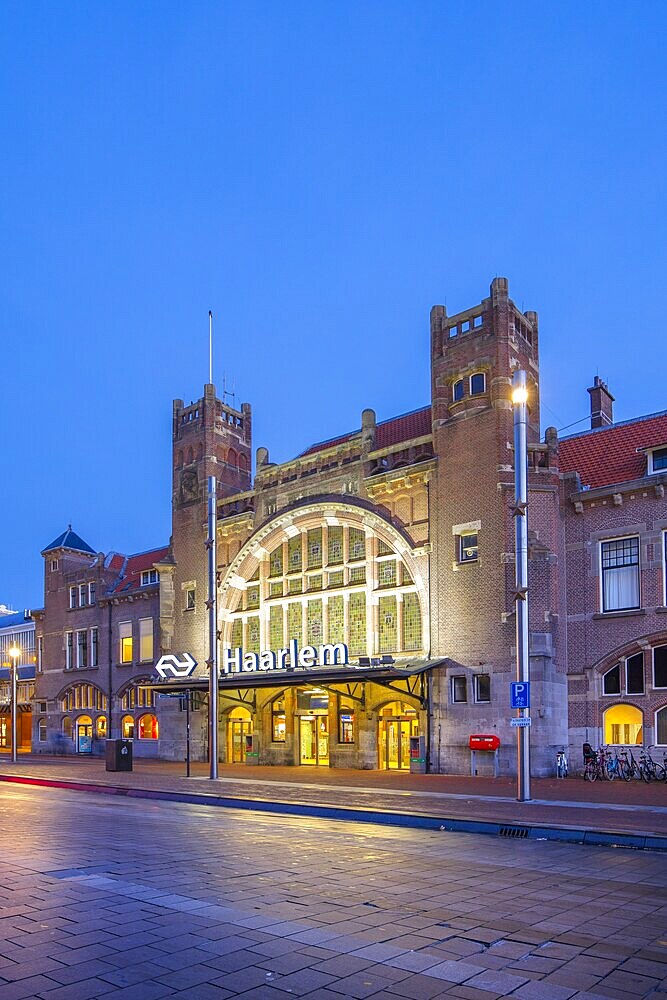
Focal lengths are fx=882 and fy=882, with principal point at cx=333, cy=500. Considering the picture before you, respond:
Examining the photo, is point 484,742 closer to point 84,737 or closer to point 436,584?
point 436,584

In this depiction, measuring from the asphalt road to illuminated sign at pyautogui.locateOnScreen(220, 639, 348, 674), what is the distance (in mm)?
19612

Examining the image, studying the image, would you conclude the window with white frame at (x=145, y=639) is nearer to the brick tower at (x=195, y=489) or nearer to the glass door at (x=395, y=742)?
the brick tower at (x=195, y=489)

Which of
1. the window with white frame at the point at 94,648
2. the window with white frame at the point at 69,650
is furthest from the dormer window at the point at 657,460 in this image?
the window with white frame at the point at 69,650

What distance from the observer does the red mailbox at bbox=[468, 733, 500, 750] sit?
3061 cm

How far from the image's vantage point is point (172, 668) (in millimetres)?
42719

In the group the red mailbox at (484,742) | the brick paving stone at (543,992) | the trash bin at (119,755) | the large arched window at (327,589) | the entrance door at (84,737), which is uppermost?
the large arched window at (327,589)

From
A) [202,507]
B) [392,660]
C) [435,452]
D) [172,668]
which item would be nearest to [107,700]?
[172,668]

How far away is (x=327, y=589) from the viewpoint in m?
38.5

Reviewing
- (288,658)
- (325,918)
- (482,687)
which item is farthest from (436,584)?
(325,918)

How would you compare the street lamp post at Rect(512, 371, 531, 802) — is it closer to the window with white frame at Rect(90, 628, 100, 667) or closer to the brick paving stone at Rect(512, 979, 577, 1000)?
the brick paving stone at Rect(512, 979, 577, 1000)

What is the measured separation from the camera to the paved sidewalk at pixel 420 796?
17.2 metres

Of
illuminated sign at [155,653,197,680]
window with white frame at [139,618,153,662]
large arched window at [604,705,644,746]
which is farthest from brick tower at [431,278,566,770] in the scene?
window with white frame at [139,618,153,662]

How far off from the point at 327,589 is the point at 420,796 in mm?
15858

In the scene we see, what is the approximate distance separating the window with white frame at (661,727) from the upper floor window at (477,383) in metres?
13.1
